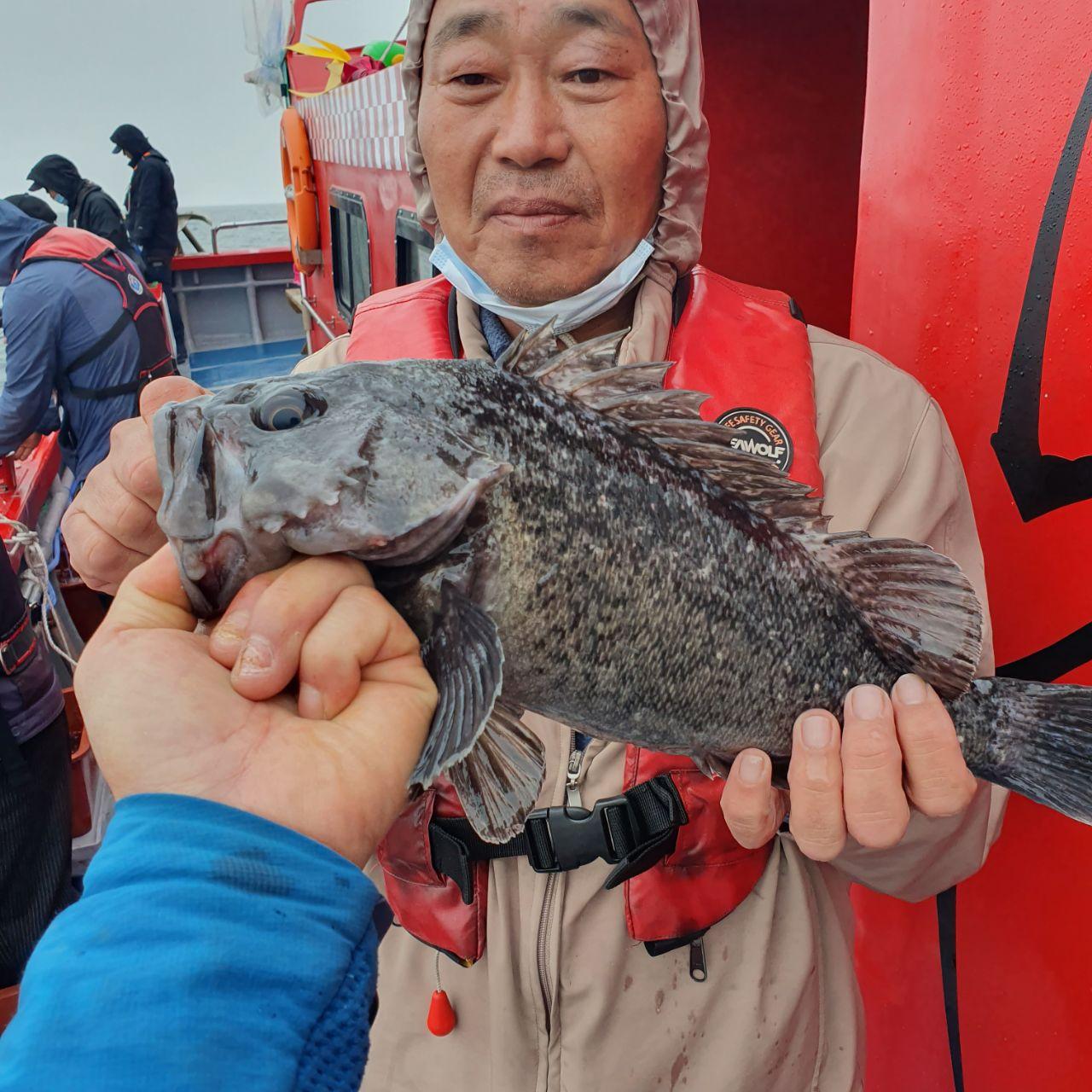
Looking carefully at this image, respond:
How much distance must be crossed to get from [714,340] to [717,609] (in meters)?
0.91

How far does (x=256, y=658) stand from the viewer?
0.98 metres

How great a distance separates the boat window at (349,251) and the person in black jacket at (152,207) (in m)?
4.13

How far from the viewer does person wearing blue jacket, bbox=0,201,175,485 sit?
224 inches

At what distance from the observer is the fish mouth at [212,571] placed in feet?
3.61

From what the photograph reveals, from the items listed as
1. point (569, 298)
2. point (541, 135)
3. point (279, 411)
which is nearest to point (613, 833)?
point (279, 411)

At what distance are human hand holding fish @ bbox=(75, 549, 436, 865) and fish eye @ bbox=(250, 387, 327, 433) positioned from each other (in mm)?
223

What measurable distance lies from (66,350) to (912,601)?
641 centimetres

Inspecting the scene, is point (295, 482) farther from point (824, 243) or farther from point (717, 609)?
point (824, 243)

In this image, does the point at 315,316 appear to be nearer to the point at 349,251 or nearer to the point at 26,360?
the point at 349,251

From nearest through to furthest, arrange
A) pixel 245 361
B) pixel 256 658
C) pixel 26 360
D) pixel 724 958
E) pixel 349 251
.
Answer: pixel 256 658 < pixel 724 958 < pixel 26 360 < pixel 349 251 < pixel 245 361

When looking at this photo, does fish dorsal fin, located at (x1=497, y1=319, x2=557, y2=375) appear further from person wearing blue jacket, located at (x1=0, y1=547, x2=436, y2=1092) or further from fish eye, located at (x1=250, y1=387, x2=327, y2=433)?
person wearing blue jacket, located at (x1=0, y1=547, x2=436, y2=1092)

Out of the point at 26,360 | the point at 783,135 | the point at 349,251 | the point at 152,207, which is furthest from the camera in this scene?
the point at 152,207

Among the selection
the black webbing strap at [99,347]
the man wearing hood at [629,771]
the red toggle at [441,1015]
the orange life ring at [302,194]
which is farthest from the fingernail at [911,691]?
the orange life ring at [302,194]

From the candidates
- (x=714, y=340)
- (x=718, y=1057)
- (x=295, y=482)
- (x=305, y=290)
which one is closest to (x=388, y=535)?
(x=295, y=482)
